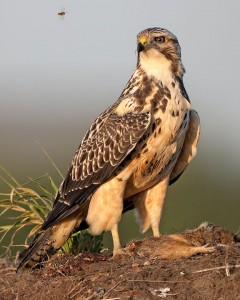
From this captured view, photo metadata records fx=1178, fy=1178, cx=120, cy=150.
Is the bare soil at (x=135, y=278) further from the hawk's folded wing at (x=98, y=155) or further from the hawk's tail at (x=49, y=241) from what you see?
the hawk's folded wing at (x=98, y=155)

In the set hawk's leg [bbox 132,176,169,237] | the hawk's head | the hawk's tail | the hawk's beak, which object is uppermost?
the hawk's beak

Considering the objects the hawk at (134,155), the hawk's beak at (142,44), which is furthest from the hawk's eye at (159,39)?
the hawk's beak at (142,44)

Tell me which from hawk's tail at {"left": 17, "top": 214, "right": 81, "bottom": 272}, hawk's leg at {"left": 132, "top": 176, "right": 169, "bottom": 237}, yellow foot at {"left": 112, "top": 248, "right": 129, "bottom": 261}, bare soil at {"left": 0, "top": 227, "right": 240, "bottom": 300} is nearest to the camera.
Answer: bare soil at {"left": 0, "top": 227, "right": 240, "bottom": 300}

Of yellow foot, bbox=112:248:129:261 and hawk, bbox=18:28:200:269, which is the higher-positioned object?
hawk, bbox=18:28:200:269

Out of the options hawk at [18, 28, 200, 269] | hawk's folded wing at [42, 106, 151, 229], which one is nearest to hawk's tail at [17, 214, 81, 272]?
hawk at [18, 28, 200, 269]

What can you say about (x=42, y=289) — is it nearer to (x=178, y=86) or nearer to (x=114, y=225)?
(x=114, y=225)

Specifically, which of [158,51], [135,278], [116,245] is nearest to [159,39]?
[158,51]

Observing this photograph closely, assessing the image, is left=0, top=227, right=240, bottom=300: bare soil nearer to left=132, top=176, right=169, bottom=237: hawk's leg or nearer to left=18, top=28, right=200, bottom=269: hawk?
left=18, top=28, right=200, bottom=269: hawk

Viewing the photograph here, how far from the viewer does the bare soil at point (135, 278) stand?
350 inches

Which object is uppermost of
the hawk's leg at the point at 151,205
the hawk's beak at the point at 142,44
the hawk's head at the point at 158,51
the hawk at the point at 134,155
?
the hawk's beak at the point at 142,44

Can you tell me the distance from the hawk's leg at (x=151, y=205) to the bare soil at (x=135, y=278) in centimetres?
89

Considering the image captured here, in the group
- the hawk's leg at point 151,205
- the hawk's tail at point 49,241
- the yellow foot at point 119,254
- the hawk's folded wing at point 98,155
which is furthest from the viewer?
the hawk's leg at point 151,205

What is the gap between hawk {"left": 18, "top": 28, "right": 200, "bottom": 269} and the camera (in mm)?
10250

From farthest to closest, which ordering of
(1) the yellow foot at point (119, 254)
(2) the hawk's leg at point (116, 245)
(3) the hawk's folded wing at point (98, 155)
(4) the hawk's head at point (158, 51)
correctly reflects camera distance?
1. (4) the hawk's head at point (158, 51)
2. (3) the hawk's folded wing at point (98, 155)
3. (2) the hawk's leg at point (116, 245)
4. (1) the yellow foot at point (119, 254)
